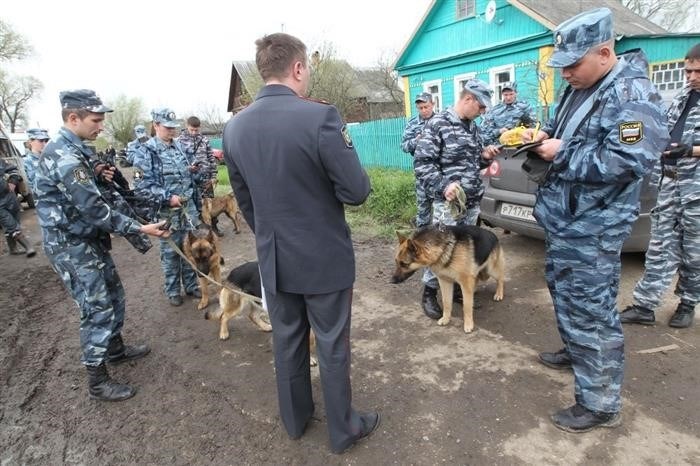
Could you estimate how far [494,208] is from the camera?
15.9 feet

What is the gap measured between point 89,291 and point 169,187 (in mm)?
2094

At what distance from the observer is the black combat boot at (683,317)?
327 cm

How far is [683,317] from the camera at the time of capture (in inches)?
129

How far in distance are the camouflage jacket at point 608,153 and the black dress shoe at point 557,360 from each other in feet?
3.92

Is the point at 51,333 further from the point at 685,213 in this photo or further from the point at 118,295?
the point at 685,213

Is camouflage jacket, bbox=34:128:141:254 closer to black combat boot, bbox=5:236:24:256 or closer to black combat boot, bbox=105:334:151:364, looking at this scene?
black combat boot, bbox=105:334:151:364

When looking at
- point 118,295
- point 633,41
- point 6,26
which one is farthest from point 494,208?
point 6,26

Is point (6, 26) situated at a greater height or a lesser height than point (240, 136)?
greater

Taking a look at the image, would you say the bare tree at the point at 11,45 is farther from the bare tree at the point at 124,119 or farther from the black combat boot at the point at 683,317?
the black combat boot at the point at 683,317

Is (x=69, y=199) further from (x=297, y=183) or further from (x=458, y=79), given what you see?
(x=458, y=79)

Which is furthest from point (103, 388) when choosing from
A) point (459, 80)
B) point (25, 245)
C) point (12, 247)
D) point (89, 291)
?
point (459, 80)

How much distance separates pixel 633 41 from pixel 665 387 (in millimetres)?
13874

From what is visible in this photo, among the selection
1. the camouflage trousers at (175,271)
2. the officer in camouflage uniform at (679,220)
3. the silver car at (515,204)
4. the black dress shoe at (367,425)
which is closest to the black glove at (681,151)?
the officer in camouflage uniform at (679,220)

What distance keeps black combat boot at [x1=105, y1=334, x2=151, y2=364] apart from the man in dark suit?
1887 mm
